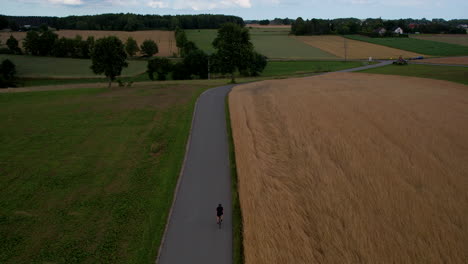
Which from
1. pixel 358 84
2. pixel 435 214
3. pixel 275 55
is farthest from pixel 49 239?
pixel 275 55

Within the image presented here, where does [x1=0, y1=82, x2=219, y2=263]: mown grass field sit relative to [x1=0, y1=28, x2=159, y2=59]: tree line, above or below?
below

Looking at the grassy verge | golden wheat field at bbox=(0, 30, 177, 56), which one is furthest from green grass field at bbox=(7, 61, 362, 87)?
the grassy verge

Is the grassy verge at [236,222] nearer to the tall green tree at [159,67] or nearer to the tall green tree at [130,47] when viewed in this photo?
the tall green tree at [159,67]

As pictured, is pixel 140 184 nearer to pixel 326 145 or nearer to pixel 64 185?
pixel 64 185

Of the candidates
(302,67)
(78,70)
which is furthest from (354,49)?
(78,70)

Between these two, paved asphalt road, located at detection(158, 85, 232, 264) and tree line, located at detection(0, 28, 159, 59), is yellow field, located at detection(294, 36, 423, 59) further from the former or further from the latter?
paved asphalt road, located at detection(158, 85, 232, 264)

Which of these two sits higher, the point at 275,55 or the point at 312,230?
the point at 275,55

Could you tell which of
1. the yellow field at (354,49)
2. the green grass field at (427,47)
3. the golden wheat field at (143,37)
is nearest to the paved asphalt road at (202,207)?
the yellow field at (354,49)
